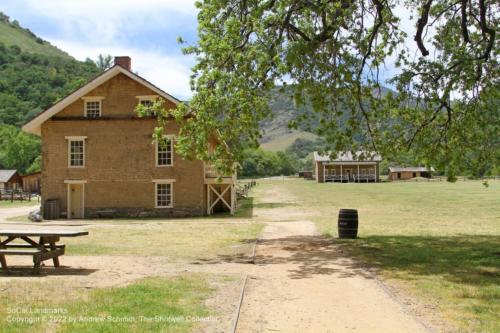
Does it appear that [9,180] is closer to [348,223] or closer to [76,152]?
[76,152]

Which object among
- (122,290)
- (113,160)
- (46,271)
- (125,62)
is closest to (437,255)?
(122,290)

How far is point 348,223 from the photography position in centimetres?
1809

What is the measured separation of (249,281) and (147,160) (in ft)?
70.1

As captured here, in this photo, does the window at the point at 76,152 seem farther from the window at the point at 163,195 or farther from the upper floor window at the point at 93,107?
the window at the point at 163,195

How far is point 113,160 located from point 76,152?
7.82 ft

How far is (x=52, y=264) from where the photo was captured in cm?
1267

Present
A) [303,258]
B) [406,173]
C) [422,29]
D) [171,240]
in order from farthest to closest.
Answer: [406,173]
[171,240]
[422,29]
[303,258]

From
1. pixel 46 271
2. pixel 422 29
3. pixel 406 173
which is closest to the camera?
pixel 46 271

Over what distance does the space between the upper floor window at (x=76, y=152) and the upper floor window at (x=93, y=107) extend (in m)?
1.52

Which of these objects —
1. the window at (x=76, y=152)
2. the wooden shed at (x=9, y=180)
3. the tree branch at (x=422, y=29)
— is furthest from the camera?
the wooden shed at (x=9, y=180)

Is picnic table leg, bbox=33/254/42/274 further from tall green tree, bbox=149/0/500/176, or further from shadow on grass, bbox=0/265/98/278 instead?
tall green tree, bbox=149/0/500/176

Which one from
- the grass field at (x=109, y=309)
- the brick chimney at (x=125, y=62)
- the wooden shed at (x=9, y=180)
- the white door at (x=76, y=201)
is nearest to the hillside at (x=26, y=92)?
the wooden shed at (x=9, y=180)

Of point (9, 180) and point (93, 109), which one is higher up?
point (93, 109)

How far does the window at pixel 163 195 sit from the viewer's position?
31141 millimetres
